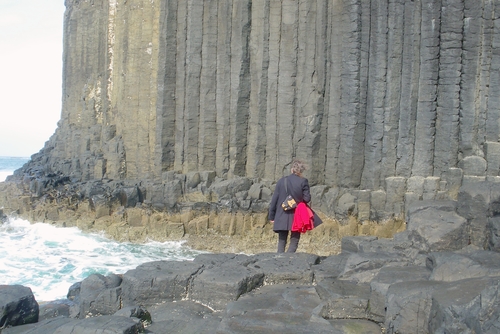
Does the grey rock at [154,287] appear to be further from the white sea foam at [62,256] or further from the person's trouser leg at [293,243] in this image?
the white sea foam at [62,256]

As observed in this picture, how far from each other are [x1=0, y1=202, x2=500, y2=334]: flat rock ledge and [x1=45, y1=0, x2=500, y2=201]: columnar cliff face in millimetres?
5476

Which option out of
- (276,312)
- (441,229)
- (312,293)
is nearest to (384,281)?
(312,293)

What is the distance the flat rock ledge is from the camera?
4.58 metres

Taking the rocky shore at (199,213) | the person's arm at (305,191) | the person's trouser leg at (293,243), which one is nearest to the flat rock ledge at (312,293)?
the person's trouser leg at (293,243)

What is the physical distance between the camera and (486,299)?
12.3ft

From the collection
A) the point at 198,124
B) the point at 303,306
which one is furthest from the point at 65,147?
the point at 303,306

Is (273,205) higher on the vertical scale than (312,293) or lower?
higher

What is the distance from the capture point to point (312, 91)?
1442 centimetres

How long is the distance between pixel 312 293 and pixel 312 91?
9142 mm

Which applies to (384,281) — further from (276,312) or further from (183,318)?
(183,318)

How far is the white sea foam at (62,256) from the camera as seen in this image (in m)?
11.6

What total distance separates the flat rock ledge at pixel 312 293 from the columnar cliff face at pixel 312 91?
5476mm

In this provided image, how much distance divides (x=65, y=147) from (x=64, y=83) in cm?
453

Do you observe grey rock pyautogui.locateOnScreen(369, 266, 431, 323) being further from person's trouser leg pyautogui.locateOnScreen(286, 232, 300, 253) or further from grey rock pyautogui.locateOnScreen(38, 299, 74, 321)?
grey rock pyautogui.locateOnScreen(38, 299, 74, 321)
